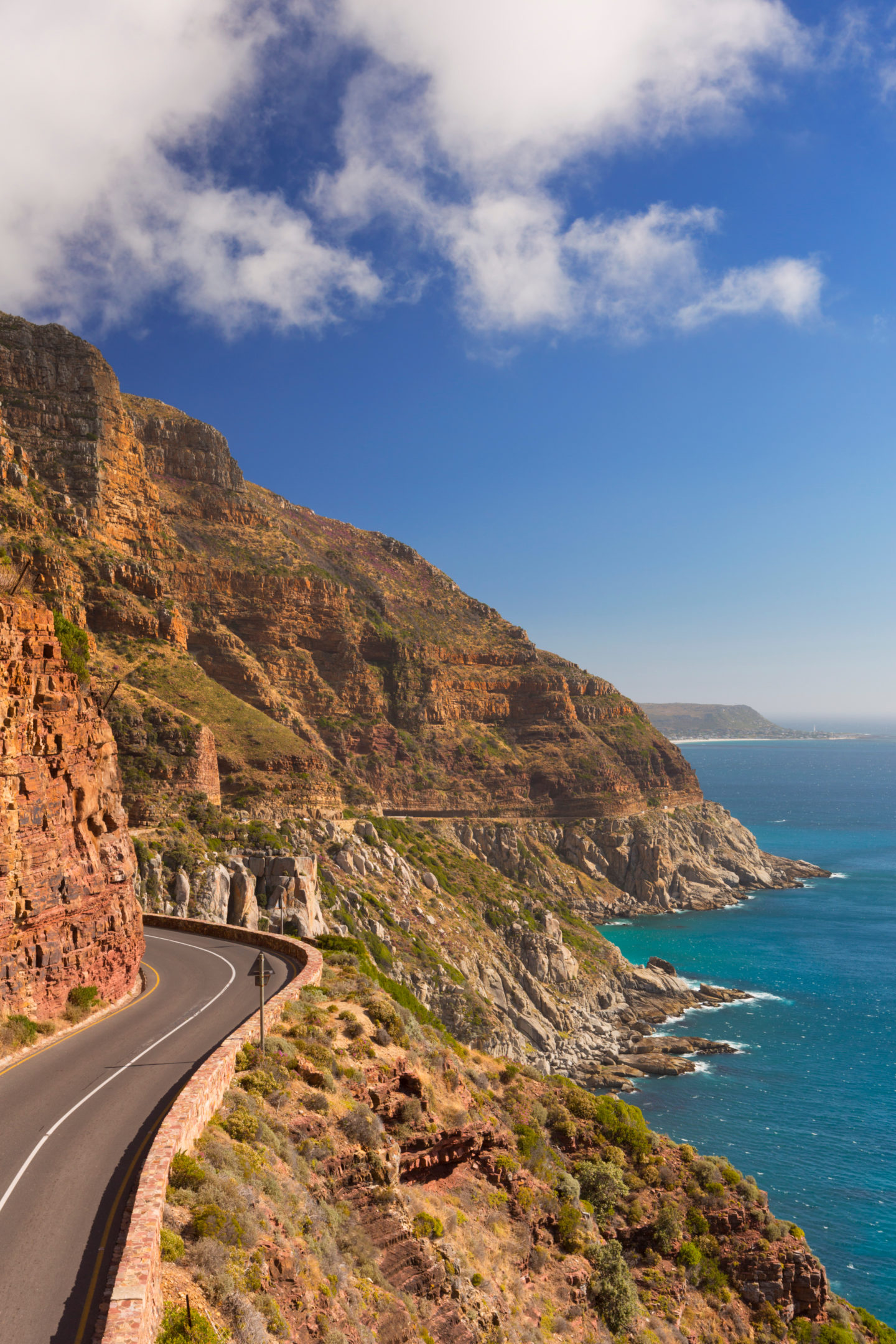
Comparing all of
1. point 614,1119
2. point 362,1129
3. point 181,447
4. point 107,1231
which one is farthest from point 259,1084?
point 181,447

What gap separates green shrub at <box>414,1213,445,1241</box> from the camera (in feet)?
59.0

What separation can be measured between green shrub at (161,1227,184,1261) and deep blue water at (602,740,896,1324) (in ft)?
123

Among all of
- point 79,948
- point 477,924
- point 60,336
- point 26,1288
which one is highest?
point 60,336

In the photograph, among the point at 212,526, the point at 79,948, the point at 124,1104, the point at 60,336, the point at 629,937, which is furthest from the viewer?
the point at 212,526

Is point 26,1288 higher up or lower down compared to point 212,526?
lower down

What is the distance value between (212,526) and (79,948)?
305 ft

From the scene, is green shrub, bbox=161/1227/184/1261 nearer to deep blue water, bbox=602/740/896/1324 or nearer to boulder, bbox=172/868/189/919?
boulder, bbox=172/868/189/919

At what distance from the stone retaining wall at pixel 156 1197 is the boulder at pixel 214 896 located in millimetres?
20820

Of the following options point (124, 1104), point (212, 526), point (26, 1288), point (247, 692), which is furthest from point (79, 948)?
point (212, 526)

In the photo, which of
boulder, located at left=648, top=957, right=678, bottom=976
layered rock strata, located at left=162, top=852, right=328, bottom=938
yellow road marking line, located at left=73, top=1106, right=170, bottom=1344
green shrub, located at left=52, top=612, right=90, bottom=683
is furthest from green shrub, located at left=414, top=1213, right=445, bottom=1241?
boulder, located at left=648, top=957, right=678, bottom=976

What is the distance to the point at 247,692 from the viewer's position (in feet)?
298

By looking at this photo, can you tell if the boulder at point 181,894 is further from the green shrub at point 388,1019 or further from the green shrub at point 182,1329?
the green shrub at point 182,1329

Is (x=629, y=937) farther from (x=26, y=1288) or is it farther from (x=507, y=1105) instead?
(x=26, y=1288)

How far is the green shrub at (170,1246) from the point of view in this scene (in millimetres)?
11648
